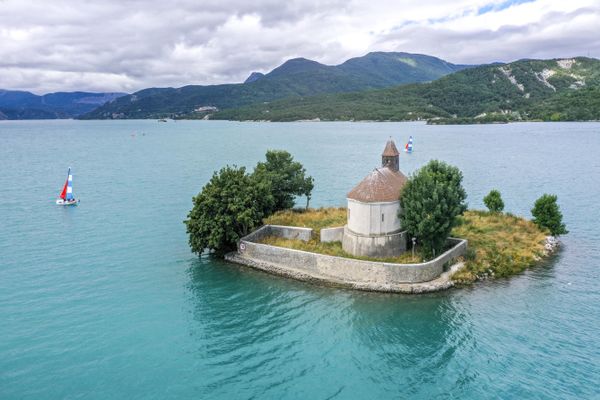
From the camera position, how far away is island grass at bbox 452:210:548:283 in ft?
140

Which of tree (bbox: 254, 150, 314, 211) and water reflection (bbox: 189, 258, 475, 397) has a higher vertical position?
tree (bbox: 254, 150, 314, 211)

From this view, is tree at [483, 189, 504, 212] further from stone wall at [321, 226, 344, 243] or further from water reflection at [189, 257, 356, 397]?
water reflection at [189, 257, 356, 397]

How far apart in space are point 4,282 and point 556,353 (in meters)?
47.8

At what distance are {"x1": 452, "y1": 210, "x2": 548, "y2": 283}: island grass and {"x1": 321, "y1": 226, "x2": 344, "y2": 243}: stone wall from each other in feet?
39.8

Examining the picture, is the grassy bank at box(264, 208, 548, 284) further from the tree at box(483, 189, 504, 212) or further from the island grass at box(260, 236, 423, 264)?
the tree at box(483, 189, 504, 212)

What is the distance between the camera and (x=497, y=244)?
47.8 m

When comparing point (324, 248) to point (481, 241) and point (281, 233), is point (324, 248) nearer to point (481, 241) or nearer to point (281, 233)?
point (281, 233)

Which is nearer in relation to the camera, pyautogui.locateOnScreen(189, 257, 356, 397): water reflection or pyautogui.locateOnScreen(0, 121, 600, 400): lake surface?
pyautogui.locateOnScreen(0, 121, 600, 400): lake surface

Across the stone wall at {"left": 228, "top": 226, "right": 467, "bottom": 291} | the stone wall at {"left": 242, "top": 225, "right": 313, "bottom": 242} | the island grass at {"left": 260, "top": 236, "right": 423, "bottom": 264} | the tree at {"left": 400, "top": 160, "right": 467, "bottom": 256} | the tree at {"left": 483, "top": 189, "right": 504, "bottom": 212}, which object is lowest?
the stone wall at {"left": 228, "top": 226, "right": 467, "bottom": 291}

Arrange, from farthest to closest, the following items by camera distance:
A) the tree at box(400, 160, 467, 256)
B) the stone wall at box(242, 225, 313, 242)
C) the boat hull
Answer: the boat hull
the stone wall at box(242, 225, 313, 242)
the tree at box(400, 160, 467, 256)

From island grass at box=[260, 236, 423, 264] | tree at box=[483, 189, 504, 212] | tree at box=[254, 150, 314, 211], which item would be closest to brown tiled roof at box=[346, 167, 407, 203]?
island grass at box=[260, 236, 423, 264]

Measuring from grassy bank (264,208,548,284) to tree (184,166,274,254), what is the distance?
358 cm

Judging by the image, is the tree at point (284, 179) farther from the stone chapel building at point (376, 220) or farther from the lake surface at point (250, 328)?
the stone chapel building at point (376, 220)

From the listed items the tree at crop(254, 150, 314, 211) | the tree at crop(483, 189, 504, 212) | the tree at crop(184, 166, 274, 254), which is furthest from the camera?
the tree at crop(483, 189, 504, 212)
